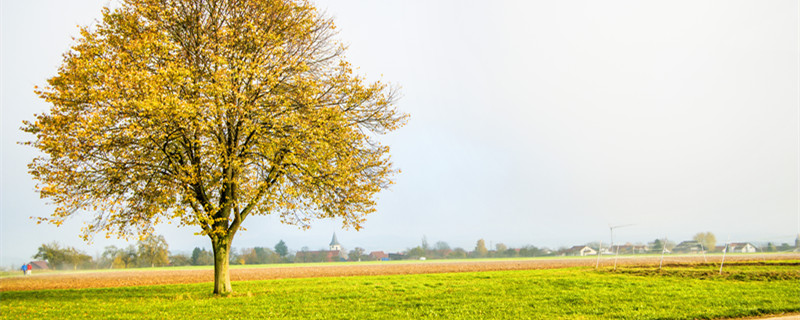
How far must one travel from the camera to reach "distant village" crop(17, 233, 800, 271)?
41819mm

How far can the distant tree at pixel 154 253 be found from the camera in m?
88.6

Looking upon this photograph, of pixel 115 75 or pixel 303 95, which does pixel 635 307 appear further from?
pixel 115 75

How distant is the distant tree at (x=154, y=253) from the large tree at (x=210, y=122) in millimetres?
78526

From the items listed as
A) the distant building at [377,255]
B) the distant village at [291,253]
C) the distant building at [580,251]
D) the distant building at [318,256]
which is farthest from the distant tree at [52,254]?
the distant building at [580,251]

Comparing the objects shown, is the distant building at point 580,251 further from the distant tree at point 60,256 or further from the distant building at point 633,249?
the distant tree at point 60,256

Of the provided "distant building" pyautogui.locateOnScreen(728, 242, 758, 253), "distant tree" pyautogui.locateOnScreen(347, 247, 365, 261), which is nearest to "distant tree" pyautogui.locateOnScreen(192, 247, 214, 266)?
"distant tree" pyautogui.locateOnScreen(347, 247, 365, 261)

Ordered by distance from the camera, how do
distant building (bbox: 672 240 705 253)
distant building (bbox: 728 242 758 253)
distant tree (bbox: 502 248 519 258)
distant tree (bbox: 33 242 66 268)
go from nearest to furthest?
distant building (bbox: 672 240 705 253), distant building (bbox: 728 242 758 253), distant tree (bbox: 33 242 66 268), distant tree (bbox: 502 248 519 258)

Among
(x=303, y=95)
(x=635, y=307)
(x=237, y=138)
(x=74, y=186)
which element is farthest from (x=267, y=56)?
(x=635, y=307)

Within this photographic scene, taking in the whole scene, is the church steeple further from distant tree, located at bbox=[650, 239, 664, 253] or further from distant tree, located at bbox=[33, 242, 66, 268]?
distant tree, located at bbox=[650, 239, 664, 253]

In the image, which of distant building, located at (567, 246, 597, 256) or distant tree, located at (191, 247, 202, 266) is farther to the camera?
distant building, located at (567, 246, 597, 256)

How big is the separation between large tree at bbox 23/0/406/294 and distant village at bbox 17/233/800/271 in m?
27.7

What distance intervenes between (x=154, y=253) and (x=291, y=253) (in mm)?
43070

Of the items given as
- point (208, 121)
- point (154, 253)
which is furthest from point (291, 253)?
point (208, 121)

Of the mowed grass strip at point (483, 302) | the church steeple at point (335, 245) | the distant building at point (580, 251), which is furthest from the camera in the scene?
the church steeple at point (335, 245)
